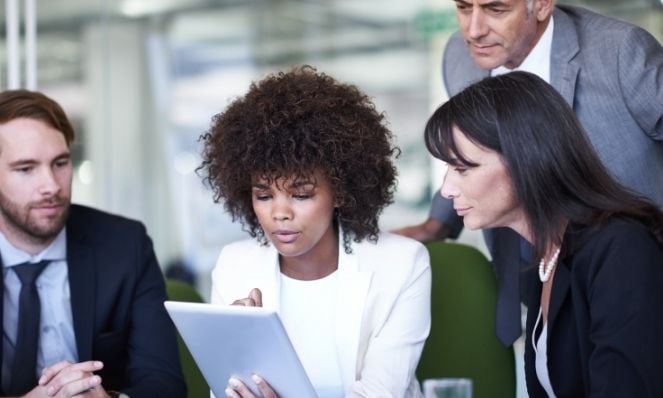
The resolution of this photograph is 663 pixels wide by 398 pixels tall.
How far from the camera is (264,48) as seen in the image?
787cm

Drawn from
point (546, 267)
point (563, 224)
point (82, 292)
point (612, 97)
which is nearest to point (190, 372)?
point (82, 292)

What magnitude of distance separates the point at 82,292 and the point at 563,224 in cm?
142

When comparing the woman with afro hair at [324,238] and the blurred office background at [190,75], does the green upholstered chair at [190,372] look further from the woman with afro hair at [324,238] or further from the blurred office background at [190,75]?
the blurred office background at [190,75]

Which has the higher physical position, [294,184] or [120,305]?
[294,184]

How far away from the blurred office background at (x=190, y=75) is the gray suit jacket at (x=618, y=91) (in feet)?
11.6

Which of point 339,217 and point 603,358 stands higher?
point 339,217

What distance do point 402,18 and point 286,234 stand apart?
4518 millimetres

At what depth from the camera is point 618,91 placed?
3.17 metres

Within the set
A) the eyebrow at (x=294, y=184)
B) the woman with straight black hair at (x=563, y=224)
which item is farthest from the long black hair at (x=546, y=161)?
the eyebrow at (x=294, y=184)

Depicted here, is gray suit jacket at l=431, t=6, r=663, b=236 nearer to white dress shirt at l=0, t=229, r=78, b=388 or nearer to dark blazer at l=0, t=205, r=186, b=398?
dark blazer at l=0, t=205, r=186, b=398

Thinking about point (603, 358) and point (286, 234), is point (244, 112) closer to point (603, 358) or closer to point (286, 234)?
point (286, 234)

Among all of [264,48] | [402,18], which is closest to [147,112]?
[264,48]

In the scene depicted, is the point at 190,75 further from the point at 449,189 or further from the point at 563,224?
the point at 563,224

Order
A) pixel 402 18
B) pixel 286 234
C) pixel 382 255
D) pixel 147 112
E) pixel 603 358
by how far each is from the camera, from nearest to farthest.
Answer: pixel 603 358 < pixel 286 234 < pixel 382 255 < pixel 402 18 < pixel 147 112
